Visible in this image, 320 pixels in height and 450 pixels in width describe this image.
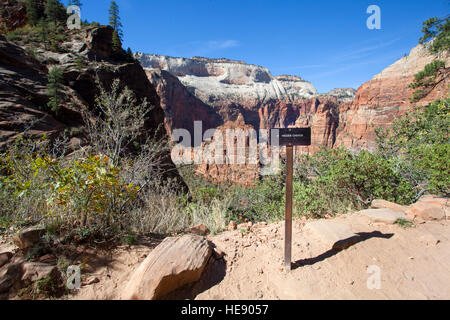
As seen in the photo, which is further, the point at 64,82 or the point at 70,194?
the point at 64,82

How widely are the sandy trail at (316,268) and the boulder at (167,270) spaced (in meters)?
0.16

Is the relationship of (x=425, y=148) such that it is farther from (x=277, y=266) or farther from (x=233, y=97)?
(x=233, y=97)

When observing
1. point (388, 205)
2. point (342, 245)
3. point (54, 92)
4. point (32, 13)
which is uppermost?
point (32, 13)

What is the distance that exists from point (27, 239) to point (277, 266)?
3026 mm

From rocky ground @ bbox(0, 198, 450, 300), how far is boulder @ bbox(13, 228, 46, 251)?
160mm

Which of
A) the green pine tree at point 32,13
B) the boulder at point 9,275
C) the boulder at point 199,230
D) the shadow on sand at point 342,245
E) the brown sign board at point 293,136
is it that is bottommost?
the boulder at point 199,230

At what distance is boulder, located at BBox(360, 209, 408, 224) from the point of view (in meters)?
3.53

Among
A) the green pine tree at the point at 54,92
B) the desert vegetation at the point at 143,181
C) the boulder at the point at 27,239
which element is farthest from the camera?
the green pine tree at the point at 54,92

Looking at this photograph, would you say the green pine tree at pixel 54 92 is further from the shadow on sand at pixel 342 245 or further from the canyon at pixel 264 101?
the canyon at pixel 264 101

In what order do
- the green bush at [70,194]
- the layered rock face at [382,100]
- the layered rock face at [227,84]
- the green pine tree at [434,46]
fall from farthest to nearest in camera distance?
1. the layered rock face at [227,84]
2. the layered rock face at [382,100]
3. the green pine tree at [434,46]
4. the green bush at [70,194]

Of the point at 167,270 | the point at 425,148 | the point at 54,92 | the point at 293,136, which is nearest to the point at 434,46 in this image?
the point at 425,148

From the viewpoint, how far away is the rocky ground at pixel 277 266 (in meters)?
2.11

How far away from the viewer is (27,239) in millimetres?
2293

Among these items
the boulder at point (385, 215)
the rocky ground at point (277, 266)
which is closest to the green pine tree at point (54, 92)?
the rocky ground at point (277, 266)
